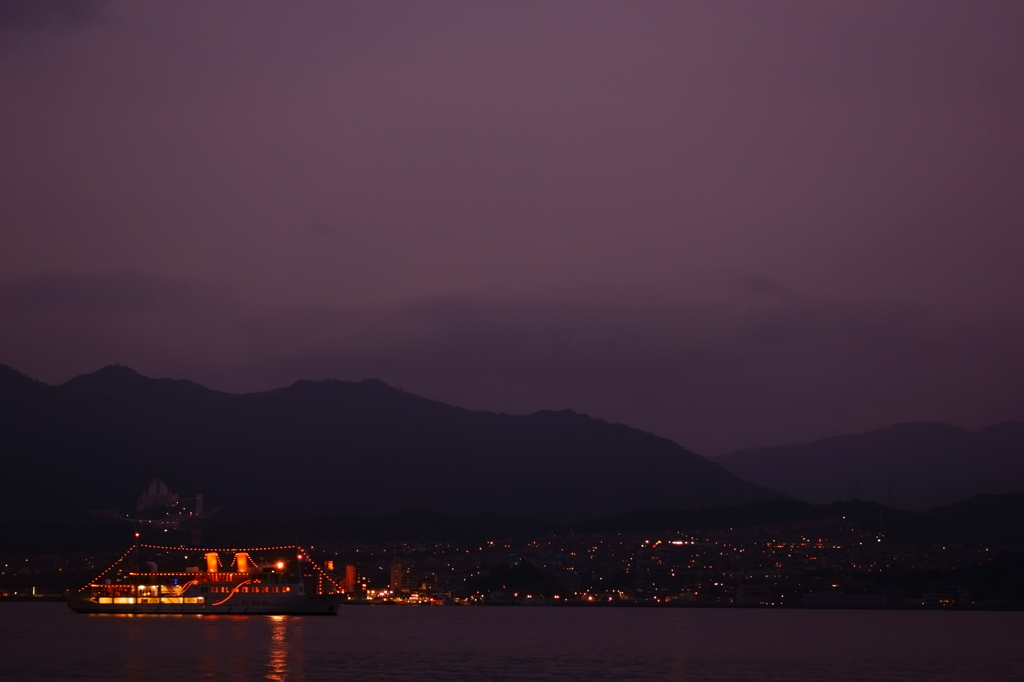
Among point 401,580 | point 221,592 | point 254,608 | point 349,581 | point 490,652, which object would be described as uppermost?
point 221,592

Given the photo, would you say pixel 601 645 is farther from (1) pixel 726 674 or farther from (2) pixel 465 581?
(2) pixel 465 581

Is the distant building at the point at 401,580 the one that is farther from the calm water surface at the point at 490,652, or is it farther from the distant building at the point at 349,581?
the calm water surface at the point at 490,652

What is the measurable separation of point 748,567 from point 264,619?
9943cm

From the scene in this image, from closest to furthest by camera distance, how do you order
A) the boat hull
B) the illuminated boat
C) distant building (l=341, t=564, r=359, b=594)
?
the boat hull
the illuminated boat
distant building (l=341, t=564, r=359, b=594)

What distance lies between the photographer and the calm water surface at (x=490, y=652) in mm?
50250

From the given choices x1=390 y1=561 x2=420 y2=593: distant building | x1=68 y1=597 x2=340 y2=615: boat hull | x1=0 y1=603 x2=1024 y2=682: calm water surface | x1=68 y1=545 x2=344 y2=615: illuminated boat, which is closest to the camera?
x1=0 y1=603 x2=1024 y2=682: calm water surface

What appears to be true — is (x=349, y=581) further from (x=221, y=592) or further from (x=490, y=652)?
(x=490, y=652)

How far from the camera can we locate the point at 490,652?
62781mm

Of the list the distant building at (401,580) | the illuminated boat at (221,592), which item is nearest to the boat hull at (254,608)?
the illuminated boat at (221,592)

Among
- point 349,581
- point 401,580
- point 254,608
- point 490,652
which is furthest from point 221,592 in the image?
point 401,580

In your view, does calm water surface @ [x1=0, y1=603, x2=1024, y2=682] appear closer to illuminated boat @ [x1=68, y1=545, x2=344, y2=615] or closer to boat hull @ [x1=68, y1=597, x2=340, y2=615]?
boat hull @ [x1=68, y1=597, x2=340, y2=615]

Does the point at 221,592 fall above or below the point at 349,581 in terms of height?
above

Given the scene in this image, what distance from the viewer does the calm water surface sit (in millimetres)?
50250

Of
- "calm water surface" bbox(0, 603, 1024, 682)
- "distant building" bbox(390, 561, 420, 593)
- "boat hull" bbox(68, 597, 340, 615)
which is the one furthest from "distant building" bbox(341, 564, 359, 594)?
"calm water surface" bbox(0, 603, 1024, 682)
